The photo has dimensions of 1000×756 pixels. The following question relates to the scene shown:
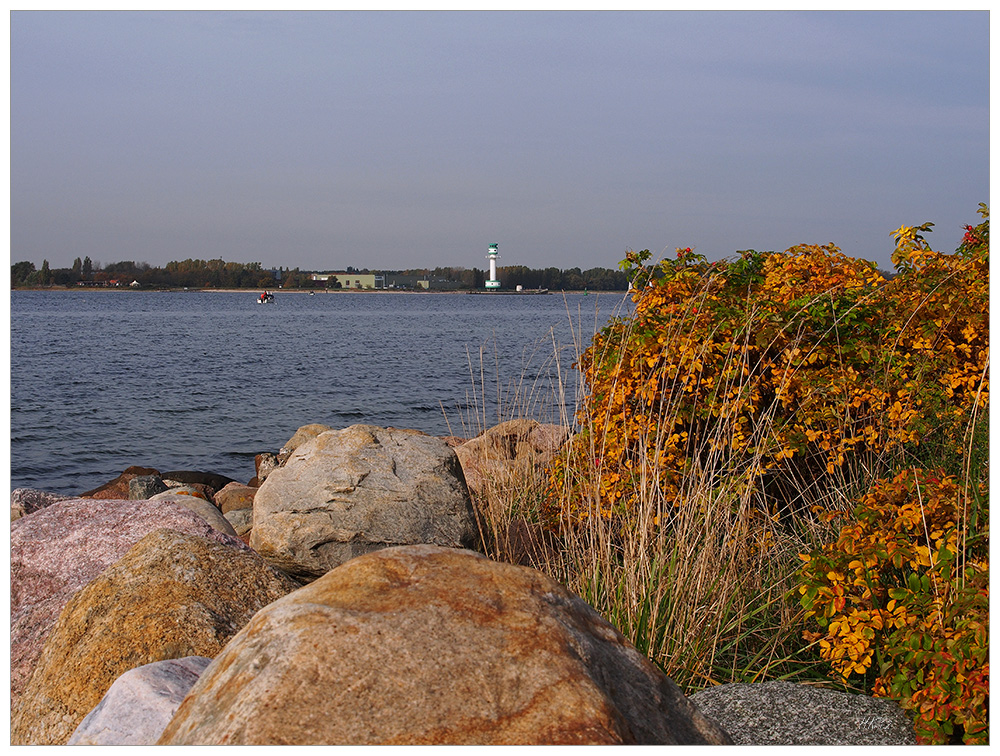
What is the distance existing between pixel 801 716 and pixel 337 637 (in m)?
2.01

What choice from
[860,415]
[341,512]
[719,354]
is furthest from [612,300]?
[341,512]

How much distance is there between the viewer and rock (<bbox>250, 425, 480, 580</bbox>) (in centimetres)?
510

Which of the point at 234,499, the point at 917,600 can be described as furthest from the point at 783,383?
the point at 234,499

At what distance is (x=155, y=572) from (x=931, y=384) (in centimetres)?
447

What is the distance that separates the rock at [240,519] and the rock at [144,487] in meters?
1.99

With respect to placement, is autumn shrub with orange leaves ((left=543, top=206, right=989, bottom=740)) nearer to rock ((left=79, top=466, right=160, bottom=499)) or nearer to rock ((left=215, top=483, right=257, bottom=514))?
rock ((left=215, top=483, right=257, bottom=514))

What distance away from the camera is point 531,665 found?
1.75 meters

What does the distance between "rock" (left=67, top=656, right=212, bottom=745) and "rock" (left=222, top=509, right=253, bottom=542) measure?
→ 239 inches

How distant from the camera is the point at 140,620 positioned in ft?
11.3

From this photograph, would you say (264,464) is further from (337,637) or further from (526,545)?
(337,637)

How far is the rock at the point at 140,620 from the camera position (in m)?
3.25

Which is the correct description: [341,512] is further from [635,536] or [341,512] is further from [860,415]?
[860,415]

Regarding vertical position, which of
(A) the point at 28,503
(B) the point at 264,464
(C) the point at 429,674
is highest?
(C) the point at 429,674

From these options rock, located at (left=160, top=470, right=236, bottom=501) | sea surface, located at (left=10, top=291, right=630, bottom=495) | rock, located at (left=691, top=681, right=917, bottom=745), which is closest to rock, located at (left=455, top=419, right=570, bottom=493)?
sea surface, located at (left=10, top=291, right=630, bottom=495)
